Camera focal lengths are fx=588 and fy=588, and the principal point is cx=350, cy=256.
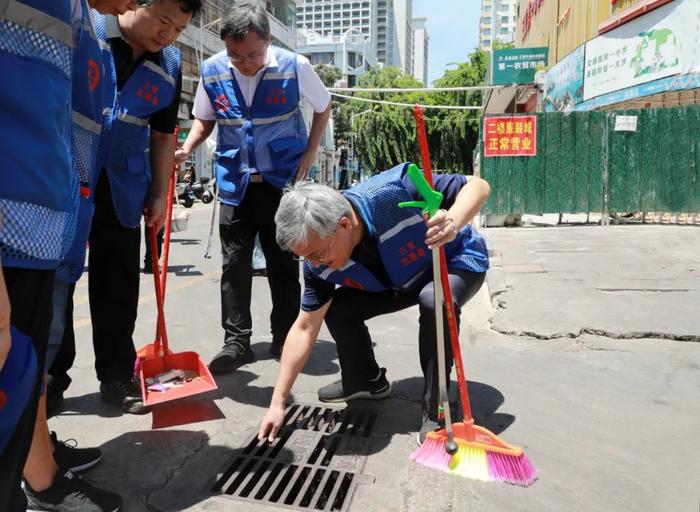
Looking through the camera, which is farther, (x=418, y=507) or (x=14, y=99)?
(x=418, y=507)

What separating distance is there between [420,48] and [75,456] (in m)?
195

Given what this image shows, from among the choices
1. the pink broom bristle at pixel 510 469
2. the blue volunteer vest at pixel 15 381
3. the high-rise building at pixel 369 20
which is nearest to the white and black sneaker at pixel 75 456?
the blue volunteer vest at pixel 15 381

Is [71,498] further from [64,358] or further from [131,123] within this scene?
[131,123]

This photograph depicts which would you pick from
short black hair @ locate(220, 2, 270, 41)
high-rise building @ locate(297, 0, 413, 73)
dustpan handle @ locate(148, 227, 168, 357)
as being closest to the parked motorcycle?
short black hair @ locate(220, 2, 270, 41)

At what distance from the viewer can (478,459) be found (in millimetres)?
2000

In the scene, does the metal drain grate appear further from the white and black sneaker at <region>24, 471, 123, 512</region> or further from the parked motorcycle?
the parked motorcycle

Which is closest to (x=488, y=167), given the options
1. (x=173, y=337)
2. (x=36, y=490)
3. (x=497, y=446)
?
(x=173, y=337)

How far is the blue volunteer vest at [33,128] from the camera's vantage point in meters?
1.08

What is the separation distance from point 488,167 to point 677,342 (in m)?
6.61

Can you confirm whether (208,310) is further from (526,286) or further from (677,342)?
(677,342)

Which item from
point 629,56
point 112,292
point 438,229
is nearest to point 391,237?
point 438,229

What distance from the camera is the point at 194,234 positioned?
33.7 ft

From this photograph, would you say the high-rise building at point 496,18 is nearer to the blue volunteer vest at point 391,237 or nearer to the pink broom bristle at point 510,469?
the blue volunteer vest at point 391,237

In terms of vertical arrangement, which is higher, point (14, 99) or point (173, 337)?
point (14, 99)
